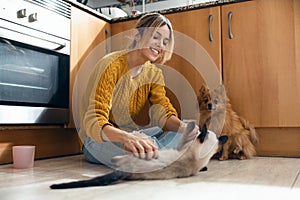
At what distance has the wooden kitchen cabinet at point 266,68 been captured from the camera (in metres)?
1.76

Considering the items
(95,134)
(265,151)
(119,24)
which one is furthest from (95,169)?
(119,24)

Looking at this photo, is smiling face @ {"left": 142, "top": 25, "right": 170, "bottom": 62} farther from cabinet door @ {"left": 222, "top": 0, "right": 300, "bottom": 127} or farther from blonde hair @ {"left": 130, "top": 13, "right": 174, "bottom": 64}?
cabinet door @ {"left": 222, "top": 0, "right": 300, "bottom": 127}

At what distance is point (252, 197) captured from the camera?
2.97ft

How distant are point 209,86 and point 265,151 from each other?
0.51m

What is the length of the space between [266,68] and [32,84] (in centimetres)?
131

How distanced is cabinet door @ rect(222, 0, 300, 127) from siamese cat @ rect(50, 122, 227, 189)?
649 mm

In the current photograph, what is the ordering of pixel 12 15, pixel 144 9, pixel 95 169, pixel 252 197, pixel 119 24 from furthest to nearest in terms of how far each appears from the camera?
1. pixel 144 9
2. pixel 119 24
3. pixel 12 15
4. pixel 95 169
5. pixel 252 197

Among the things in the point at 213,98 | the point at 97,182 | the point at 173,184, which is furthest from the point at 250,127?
the point at 97,182

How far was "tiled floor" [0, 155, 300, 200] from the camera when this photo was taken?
92 centimetres

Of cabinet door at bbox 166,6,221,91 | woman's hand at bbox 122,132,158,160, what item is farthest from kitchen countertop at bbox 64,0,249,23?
woman's hand at bbox 122,132,158,160

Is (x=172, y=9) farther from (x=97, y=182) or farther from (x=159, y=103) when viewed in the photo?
(x=97, y=182)

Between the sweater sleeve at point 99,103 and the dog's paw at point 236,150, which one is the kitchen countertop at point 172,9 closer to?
the sweater sleeve at point 99,103

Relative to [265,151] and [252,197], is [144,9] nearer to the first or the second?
[265,151]

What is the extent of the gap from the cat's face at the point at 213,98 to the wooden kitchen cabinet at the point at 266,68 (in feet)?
0.32
